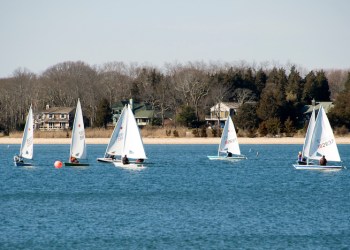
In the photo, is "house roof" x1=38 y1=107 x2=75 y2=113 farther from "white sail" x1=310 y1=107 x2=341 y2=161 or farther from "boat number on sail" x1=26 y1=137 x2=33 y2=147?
Result: "white sail" x1=310 y1=107 x2=341 y2=161

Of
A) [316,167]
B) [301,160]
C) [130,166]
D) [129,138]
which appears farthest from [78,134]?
[316,167]

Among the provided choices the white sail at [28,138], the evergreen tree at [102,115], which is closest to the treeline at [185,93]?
the evergreen tree at [102,115]

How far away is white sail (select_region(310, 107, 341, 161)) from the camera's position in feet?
186

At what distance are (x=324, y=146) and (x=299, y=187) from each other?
308 inches

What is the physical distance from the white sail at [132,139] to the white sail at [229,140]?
33.2ft

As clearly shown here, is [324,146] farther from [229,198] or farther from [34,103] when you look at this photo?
[34,103]

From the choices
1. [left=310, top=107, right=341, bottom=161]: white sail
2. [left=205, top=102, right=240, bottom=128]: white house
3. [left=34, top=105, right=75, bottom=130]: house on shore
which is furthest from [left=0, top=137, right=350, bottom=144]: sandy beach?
[left=310, top=107, right=341, bottom=161]: white sail

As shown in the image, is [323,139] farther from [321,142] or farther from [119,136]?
[119,136]

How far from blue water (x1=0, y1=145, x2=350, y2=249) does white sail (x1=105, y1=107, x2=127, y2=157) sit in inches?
64.2

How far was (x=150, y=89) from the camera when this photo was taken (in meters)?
134

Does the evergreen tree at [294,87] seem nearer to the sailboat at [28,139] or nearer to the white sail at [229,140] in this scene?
the white sail at [229,140]

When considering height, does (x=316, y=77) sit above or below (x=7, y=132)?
above

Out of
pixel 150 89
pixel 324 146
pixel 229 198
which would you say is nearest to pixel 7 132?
pixel 150 89

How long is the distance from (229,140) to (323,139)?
13.5 meters
